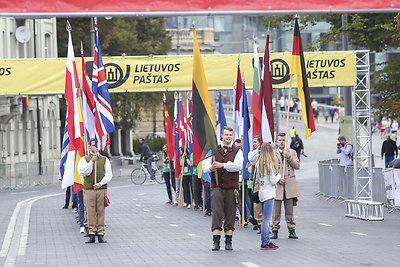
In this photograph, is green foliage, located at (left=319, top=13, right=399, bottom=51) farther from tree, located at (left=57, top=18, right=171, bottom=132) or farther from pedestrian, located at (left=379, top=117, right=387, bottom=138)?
pedestrian, located at (left=379, top=117, right=387, bottom=138)

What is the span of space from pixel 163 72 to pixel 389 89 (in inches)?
283

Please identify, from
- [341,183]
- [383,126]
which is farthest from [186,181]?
[383,126]

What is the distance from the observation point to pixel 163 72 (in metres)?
26.0

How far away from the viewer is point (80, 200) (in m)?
19.7

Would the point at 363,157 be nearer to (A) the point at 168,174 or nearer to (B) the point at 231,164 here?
(A) the point at 168,174

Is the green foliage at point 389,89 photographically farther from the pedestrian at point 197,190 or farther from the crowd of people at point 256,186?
the crowd of people at point 256,186

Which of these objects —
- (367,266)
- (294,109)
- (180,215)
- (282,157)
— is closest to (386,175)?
(180,215)

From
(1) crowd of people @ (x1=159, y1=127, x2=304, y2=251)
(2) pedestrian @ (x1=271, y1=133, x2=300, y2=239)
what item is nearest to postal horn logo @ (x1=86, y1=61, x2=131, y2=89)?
(1) crowd of people @ (x1=159, y1=127, x2=304, y2=251)

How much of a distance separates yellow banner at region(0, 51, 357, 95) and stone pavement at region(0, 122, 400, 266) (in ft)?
10.5

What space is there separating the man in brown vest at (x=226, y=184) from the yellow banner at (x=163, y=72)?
10420mm

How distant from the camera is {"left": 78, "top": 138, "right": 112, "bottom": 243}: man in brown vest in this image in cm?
1736

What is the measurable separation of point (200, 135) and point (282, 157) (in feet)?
7.20

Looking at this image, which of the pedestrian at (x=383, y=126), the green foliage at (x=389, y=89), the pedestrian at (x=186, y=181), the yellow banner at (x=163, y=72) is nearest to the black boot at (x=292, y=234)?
the yellow banner at (x=163, y=72)

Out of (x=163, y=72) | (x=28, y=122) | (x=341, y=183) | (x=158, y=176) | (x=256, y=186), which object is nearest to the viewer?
(x=256, y=186)
